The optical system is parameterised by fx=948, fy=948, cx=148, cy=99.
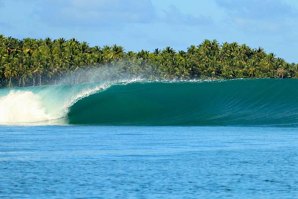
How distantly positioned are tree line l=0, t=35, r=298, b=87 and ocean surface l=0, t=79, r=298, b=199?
6537 centimetres

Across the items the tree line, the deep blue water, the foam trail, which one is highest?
the tree line

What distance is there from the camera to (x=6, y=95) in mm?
53719

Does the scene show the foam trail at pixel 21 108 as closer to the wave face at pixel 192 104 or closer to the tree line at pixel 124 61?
the wave face at pixel 192 104

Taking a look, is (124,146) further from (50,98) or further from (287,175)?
(50,98)

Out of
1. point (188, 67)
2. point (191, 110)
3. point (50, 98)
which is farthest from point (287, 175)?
point (188, 67)

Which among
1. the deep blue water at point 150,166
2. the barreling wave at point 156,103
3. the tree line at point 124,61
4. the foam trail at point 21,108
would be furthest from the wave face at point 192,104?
the tree line at point 124,61

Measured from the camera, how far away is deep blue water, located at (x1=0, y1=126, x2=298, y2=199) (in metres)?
17.4

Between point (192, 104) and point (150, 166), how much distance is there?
27.5m

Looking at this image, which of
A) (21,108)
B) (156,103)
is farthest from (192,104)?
(21,108)

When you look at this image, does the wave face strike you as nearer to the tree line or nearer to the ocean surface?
the ocean surface

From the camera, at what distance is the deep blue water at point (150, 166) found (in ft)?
57.2

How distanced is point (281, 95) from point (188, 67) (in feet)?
273

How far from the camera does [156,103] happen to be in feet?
163

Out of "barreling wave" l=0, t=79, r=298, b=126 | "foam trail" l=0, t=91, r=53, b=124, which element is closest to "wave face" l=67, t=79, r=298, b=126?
"barreling wave" l=0, t=79, r=298, b=126
